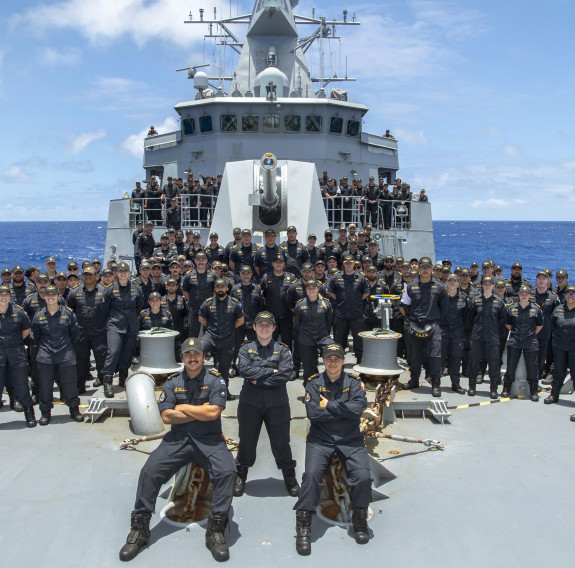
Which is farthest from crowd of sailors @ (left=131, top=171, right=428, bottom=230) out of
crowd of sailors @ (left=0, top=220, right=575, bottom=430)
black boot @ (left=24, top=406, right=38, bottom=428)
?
black boot @ (left=24, top=406, right=38, bottom=428)

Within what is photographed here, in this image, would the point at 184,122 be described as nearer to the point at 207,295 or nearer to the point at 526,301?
the point at 207,295

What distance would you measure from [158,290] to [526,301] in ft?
13.4

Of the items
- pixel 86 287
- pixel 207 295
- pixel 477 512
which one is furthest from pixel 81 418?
pixel 477 512

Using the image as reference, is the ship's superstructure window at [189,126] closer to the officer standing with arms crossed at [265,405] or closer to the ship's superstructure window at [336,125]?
the ship's superstructure window at [336,125]

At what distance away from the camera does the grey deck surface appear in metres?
3.33

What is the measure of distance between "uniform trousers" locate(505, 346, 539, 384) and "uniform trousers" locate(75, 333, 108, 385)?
4.30 m

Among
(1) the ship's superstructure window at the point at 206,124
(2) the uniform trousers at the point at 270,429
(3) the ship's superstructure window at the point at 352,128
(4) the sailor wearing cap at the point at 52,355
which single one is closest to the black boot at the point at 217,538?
(2) the uniform trousers at the point at 270,429

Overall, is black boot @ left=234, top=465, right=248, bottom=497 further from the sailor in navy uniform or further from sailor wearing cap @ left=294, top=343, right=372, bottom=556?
sailor wearing cap @ left=294, top=343, right=372, bottom=556

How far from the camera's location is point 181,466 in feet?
11.9

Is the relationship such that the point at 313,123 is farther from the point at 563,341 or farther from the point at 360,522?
the point at 360,522

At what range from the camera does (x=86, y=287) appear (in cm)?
637

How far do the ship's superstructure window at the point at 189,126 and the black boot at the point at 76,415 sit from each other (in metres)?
10.3

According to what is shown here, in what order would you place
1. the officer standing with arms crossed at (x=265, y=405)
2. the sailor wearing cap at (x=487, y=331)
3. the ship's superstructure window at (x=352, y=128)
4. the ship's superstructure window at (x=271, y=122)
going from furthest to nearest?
the ship's superstructure window at (x=352, y=128) → the ship's superstructure window at (x=271, y=122) → the sailor wearing cap at (x=487, y=331) → the officer standing with arms crossed at (x=265, y=405)

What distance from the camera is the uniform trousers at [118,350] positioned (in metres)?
6.02
